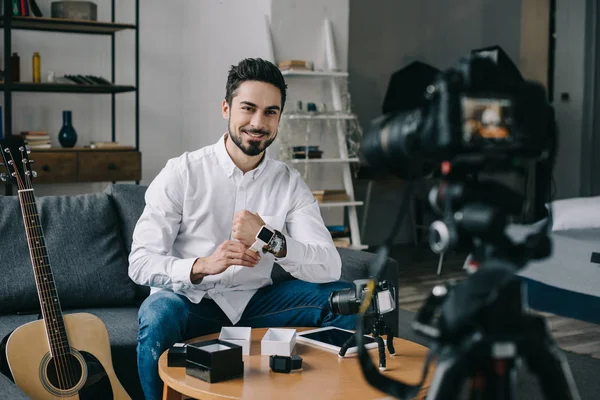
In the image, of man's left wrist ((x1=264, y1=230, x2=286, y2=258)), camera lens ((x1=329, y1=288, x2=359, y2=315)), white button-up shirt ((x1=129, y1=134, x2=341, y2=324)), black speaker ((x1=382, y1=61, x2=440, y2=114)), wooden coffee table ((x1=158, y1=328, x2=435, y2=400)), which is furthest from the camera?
black speaker ((x1=382, y1=61, x2=440, y2=114))

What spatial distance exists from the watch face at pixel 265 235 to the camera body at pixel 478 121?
4.02ft

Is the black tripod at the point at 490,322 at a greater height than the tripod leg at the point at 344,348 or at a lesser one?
greater

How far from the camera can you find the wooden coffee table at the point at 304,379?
63.7 inches

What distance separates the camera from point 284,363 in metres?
1.76

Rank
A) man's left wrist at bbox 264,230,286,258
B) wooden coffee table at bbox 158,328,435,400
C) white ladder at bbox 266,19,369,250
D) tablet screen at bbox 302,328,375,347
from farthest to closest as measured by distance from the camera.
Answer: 1. white ladder at bbox 266,19,369,250
2. man's left wrist at bbox 264,230,286,258
3. tablet screen at bbox 302,328,375,347
4. wooden coffee table at bbox 158,328,435,400

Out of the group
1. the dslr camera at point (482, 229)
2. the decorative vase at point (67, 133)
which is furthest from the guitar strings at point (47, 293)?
the decorative vase at point (67, 133)

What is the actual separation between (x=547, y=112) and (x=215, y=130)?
4.44 metres

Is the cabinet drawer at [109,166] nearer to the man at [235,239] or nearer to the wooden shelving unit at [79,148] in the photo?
A: the wooden shelving unit at [79,148]

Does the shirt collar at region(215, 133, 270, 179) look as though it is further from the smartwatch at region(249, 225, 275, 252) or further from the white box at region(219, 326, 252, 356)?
the white box at region(219, 326, 252, 356)

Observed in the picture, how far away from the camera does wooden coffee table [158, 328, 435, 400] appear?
1.62 metres

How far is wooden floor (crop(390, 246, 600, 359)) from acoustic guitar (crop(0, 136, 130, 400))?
2.32m

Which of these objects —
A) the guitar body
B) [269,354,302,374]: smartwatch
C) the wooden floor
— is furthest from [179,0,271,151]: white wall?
[269,354,302,374]: smartwatch

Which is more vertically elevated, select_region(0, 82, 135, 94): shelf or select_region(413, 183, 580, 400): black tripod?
select_region(0, 82, 135, 94): shelf

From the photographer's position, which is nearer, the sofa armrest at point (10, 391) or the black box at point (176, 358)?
the sofa armrest at point (10, 391)
